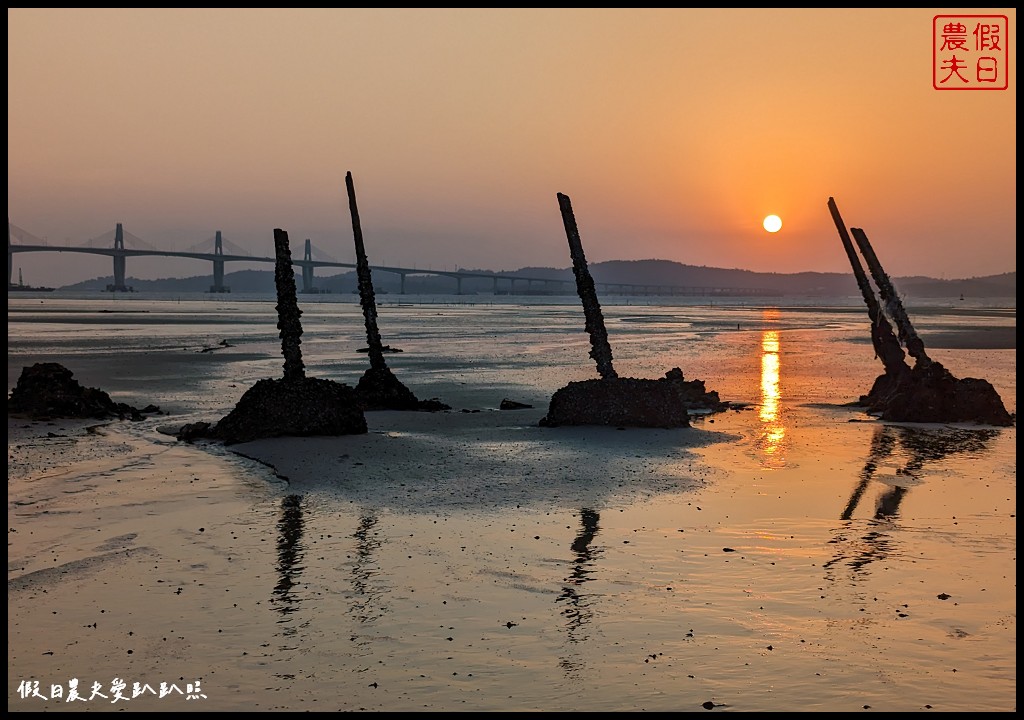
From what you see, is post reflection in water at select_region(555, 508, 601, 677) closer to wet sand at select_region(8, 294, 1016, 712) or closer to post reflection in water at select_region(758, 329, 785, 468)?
wet sand at select_region(8, 294, 1016, 712)

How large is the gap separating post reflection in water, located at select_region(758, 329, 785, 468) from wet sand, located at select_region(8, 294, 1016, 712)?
14 centimetres

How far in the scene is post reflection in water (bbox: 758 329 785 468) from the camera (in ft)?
42.1

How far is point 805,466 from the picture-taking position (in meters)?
12.1

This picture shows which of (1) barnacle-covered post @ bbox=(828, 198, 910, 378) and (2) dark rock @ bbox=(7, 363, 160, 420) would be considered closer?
(2) dark rock @ bbox=(7, 363, 160, 420)

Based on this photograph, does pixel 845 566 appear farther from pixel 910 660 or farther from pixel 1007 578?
pixel 910 660

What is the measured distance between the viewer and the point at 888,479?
11.2 m

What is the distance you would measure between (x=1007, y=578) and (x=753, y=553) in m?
1.79

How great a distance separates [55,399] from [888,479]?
12.5 metres

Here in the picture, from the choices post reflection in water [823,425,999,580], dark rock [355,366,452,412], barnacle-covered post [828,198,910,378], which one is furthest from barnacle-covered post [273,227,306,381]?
barnacle-covered post [828,198,910,378]

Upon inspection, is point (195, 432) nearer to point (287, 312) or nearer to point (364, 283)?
point (287, 312)

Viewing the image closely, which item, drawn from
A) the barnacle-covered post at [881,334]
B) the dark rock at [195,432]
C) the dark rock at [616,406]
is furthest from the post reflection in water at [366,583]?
the barnacle-covered post at [881,334]

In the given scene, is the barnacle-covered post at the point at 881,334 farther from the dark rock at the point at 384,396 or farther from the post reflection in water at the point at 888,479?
the dark rock at the point at 384,396

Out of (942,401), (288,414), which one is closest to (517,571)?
(288,414)

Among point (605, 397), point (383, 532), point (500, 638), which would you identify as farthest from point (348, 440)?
point (500, 638)
